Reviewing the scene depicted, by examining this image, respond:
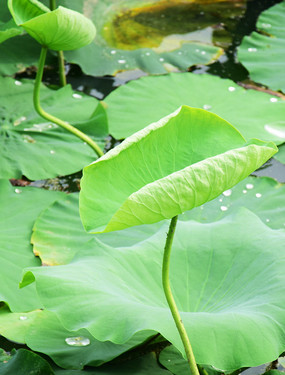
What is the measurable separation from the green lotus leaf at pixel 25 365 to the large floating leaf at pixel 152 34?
1.45 metres

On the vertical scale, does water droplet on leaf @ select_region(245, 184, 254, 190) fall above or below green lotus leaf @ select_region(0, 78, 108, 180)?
above

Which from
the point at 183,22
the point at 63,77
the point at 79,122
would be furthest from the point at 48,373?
the point at 183,22

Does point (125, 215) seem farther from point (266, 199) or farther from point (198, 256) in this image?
point (266, 199)

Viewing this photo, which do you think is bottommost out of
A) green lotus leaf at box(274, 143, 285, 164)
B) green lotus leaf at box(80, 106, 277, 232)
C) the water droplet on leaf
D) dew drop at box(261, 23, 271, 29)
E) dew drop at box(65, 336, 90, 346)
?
dew drop at box(65, 336, 90, 346)

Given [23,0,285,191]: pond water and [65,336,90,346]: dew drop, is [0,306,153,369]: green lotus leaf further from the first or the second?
[23,0,285,191]: pond water

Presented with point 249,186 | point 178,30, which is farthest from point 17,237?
point 178,30

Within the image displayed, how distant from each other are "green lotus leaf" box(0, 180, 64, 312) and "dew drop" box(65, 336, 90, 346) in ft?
0.54

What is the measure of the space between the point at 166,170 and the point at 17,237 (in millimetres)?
739

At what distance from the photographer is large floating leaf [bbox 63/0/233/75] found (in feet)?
7.95

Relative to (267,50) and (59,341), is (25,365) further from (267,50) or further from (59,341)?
(267,50)

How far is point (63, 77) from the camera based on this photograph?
233 centimetres

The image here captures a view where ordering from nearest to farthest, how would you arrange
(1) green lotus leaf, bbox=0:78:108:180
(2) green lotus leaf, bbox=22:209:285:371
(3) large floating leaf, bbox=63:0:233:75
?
(2) green lotus leaf, bbox=22:209:285:371
(1) green lotus leaf, bbox=0:78:108:180
(3) large floating leaf, bbox=63:0:233:75

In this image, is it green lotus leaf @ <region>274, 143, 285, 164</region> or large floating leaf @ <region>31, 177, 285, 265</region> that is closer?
large floating leaf @ <region>31, 177, 285, 265</region>

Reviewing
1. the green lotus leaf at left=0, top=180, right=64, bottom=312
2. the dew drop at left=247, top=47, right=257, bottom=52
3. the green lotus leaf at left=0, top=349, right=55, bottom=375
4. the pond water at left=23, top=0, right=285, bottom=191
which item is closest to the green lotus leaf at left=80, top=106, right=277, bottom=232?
the green lotus leaf at left=0, top=349, right=55, bottom=375
